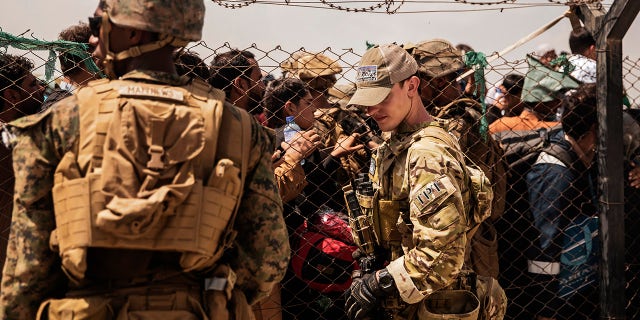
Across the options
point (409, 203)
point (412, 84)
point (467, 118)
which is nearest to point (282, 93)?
point (467, 118)

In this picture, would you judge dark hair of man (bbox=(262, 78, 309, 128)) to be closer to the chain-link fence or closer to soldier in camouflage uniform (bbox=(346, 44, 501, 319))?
the chain-link fence

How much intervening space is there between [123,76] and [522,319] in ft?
11.1

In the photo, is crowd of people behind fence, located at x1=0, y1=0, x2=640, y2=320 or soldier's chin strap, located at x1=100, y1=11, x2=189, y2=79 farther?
soldier's chin strap, located at x1=100, y1=11, x2=189, y2=79

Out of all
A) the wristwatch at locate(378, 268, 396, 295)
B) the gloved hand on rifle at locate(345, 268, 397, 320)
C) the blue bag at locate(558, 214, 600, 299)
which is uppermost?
the wristwatch at locate(378, 268, 396, 295)

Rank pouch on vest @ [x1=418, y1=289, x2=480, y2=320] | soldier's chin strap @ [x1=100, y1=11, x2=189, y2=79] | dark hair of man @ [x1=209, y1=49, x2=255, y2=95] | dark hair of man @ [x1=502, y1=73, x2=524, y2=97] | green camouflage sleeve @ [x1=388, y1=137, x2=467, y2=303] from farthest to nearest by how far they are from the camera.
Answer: dark hair of man @ [x1=502, y1=73, x2=524, y2=97] → dark hair of man @ [x1=209, y1=49, x2=255, y2=95] → pouch on vest @ [x1=418, y1=289, x2=480, y2=320] → green camouflage sleeve @ [x1=388, y1=137, x2=467, y2=303] → soldier's chin strap @ [x1=100, y1=11, x2=189, y2=79]

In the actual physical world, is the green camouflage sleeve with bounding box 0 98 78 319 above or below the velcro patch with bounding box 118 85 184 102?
below

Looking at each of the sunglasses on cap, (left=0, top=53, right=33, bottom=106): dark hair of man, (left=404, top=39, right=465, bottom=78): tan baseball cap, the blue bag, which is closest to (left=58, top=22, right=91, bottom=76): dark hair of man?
(left=0, top=53, right=33, bottom=106): dark hair of man

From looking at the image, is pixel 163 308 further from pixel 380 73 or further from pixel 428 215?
pixel 380 73

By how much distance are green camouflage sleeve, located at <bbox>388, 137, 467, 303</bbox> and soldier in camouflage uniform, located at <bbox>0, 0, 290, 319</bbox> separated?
928mm

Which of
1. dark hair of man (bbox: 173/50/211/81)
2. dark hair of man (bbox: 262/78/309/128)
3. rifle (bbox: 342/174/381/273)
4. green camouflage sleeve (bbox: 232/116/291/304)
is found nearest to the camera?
green camouflage sleeve (bbox: 232/116/291/304)

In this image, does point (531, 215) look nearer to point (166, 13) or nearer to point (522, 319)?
point (522, 319)

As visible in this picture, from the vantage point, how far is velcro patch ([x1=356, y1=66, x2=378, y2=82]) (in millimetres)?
4086

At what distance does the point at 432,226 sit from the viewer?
145 inches

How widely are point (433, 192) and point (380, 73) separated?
0.67 m
